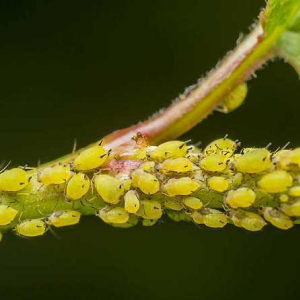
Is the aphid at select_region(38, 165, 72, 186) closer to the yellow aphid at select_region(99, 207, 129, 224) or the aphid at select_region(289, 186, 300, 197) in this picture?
the yellow aphid at select_region(99, 207, 129, 224)

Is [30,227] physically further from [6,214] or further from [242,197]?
[242,197]

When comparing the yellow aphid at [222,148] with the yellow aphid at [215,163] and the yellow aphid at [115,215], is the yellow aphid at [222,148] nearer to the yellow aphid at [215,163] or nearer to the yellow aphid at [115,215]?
the yellow aphid at [215,163]

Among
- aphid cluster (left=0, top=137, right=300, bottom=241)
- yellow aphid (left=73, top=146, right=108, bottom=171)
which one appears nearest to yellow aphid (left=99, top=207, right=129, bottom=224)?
aphid cluster (left=0, top=137, right=300, bottom=241)

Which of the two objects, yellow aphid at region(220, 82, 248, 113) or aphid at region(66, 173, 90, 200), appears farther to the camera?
yellow aphid at region(220, 82, 248, 113)

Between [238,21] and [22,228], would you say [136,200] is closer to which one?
[22,228]

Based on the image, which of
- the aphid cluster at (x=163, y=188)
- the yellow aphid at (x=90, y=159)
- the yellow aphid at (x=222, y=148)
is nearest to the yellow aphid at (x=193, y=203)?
the aphid cluster at (x=163, y=188)
